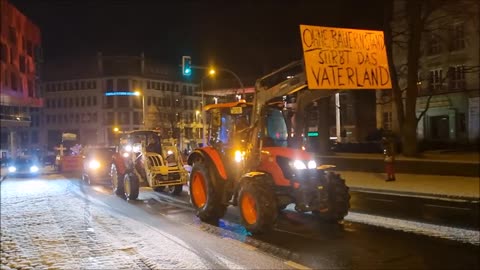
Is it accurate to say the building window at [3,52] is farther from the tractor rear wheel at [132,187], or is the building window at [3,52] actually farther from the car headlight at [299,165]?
the car headlight at [299,165]

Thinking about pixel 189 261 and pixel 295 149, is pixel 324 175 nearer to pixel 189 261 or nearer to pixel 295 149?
pixel 295 149

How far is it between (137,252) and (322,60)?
5328 millimetres

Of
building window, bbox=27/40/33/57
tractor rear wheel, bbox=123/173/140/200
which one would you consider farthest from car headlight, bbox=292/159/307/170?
building window, bbox=27/40/33/57

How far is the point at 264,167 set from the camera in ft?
36.8

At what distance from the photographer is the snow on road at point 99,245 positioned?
8.12 metres

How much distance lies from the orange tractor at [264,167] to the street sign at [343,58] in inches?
14.8

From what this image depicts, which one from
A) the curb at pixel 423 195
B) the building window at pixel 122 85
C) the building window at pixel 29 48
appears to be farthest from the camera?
the building window at pixel 122 85

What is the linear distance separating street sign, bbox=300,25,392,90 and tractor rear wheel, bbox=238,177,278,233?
228 centimetres

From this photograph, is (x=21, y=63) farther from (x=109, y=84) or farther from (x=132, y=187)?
(x=109, y=84)

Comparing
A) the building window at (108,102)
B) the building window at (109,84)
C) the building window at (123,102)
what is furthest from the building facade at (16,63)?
the building window at (108,102)

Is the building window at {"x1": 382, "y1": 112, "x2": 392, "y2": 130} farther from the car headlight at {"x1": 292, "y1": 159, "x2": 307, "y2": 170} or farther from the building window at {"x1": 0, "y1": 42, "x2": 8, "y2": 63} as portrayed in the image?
the car headlight at {"x1": 292, "y1": 159, "x2": 307, "y2": 170}

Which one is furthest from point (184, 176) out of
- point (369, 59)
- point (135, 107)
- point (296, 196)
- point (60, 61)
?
point (60, 61)

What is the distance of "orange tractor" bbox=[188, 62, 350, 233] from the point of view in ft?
34.5

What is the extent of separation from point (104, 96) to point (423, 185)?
86.4 metres
